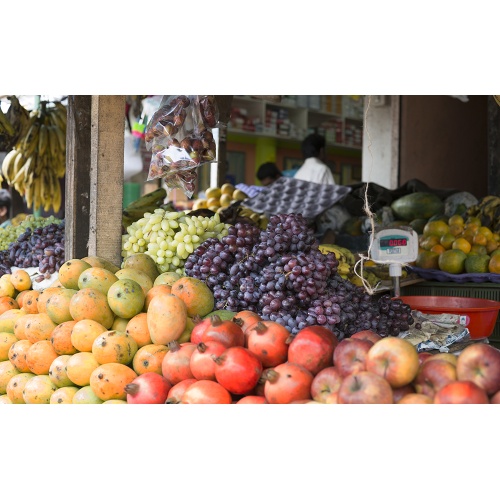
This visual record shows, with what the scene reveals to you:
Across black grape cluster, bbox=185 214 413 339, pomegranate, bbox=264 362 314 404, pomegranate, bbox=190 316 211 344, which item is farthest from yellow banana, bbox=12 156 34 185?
pomegranate, bbox=264 362 314 404

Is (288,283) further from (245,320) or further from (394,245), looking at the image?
(394,245)

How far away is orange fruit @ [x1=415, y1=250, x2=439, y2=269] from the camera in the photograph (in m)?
4.24

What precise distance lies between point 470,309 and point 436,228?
4.99 feet

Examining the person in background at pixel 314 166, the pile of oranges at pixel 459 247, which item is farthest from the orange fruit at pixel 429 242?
the person in background at pixel 314 166

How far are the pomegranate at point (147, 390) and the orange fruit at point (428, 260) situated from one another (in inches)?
108

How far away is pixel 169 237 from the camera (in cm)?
298

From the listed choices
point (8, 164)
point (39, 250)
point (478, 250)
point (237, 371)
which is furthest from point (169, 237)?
point (8, 164)

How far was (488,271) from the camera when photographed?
4074mm

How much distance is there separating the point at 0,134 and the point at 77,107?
1524 mm

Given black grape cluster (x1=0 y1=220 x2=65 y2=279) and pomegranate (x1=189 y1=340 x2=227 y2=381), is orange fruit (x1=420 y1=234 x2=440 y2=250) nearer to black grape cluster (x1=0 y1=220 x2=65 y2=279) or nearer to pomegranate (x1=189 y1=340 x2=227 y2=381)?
black grape cluster (x1=0 y1=220 x2=65 y2=279)

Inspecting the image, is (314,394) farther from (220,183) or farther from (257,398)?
(220,183)

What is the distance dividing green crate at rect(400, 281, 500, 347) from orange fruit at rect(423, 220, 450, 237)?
45 cm

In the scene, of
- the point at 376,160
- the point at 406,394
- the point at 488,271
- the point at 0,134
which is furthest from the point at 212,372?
the point at 376,160

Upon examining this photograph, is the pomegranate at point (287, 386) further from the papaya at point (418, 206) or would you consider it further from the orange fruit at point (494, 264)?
the papaya at point (418, 206)
